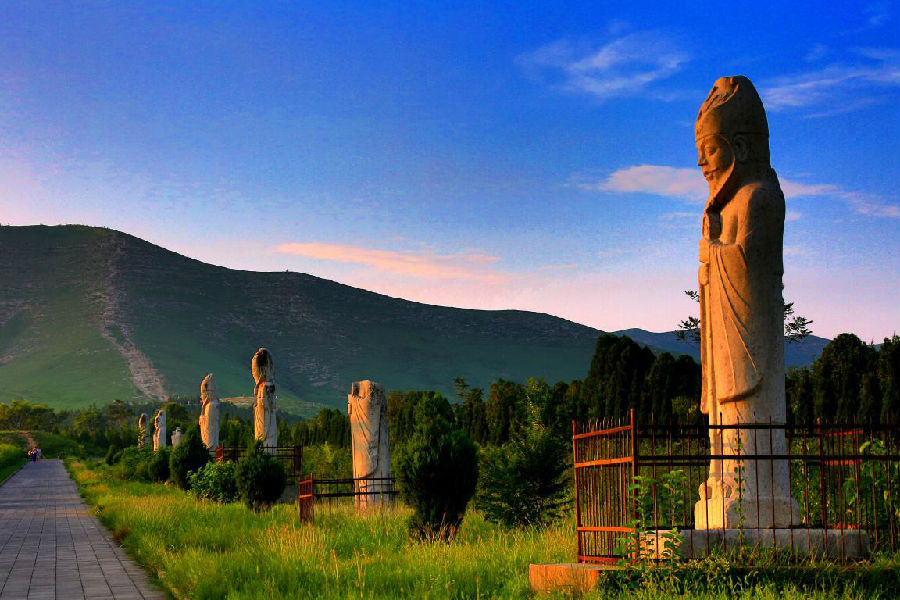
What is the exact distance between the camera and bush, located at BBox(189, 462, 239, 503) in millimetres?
26672

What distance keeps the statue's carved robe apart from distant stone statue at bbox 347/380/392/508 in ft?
38.0

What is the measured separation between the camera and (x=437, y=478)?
53.8 feet

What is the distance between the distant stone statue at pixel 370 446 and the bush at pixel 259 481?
2.65 meters

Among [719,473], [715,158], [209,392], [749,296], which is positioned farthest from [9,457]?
[749,296]

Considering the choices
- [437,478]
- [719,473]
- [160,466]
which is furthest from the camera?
[160,466]

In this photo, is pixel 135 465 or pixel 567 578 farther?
pixel 135 465

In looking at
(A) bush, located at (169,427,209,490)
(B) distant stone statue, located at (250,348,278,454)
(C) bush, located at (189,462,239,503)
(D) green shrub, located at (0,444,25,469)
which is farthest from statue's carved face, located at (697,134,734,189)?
(D) green shrub, located at (0,444,25,469)

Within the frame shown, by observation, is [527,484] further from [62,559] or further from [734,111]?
[734,111]

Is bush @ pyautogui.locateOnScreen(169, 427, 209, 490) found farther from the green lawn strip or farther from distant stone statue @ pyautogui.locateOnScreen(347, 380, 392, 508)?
the green lawn strip

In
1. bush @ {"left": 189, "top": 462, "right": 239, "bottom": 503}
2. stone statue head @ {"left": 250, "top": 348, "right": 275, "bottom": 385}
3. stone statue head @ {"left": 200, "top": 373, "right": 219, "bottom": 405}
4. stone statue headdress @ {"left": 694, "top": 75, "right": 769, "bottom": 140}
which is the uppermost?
stone statue headdress @ {"left": 694, "top": 75, "right": 769, "bottom": 140}

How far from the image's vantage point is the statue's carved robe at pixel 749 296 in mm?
10945

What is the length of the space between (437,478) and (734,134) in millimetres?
7639

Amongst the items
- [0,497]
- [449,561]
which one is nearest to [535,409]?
[449,561]

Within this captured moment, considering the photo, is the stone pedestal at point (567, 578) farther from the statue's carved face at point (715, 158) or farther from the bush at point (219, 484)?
the bush at point (219, 484)
